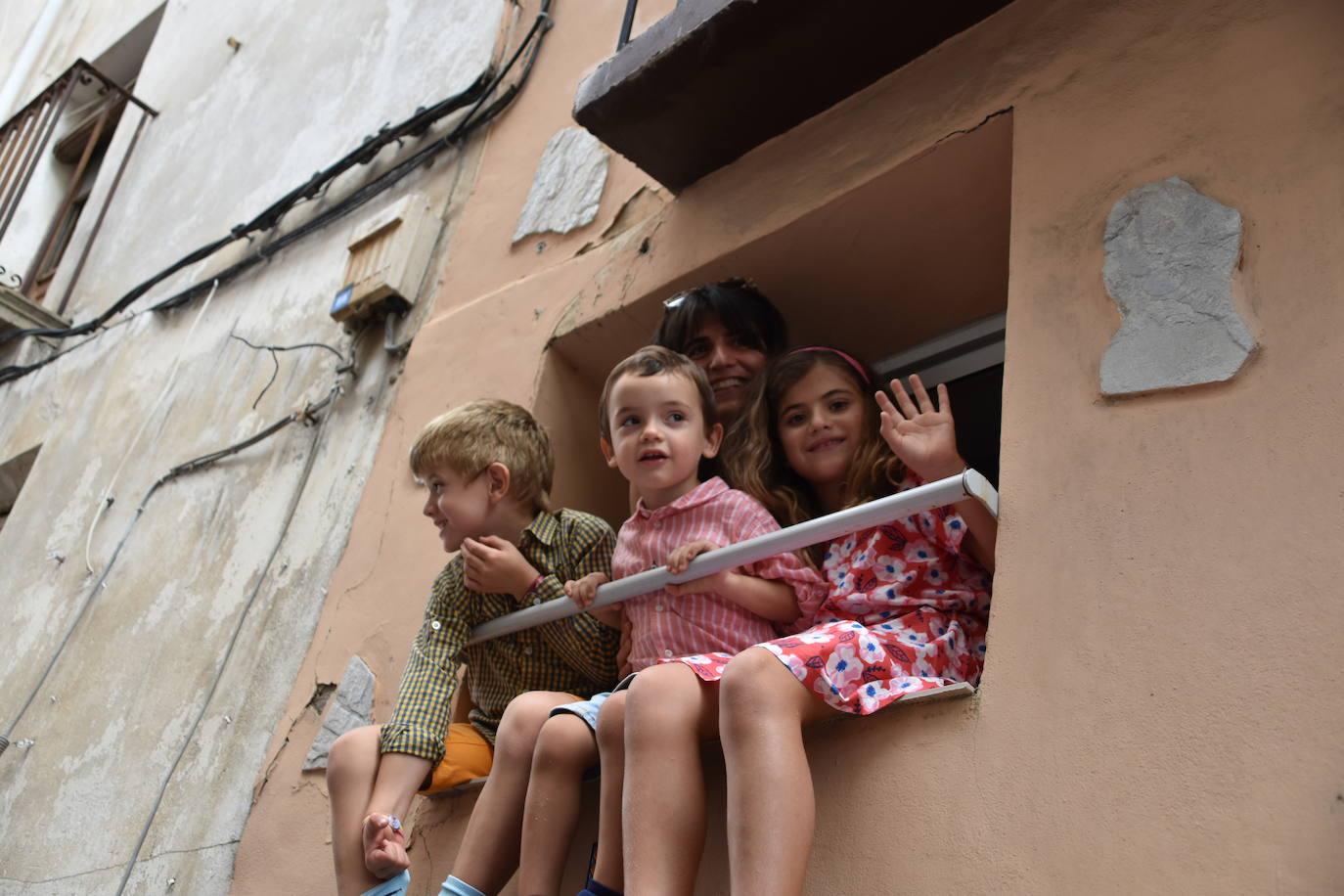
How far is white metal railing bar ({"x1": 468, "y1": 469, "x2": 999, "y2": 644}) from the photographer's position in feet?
6.26

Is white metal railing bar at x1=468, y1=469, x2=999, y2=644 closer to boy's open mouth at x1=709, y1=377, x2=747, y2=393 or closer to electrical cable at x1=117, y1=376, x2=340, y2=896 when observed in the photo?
boy's open mouth at x1=709, y1=377, x2=747, y2=393

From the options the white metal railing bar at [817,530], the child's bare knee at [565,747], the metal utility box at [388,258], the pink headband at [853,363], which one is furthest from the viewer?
the metal utility box at [388,258]

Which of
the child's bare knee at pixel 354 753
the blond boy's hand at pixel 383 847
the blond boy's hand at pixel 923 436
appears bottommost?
the blond boy's hand at pixel 383 847

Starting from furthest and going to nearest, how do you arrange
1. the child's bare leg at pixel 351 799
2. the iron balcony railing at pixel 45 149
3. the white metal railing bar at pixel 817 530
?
the iron balcony railing at pixel 45 149, the child's bare leg at pixel 351 799, the white metal railing bar at pixel 817 530

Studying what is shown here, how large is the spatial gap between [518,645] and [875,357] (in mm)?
1224

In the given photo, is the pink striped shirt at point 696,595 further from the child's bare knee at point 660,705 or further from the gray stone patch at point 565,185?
the gray stone patch at point 565,185

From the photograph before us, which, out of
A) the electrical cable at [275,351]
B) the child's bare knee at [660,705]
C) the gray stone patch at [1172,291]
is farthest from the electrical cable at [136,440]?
the gray stone patch at [1172,291]

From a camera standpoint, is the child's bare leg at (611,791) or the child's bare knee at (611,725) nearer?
the child's bare leg at (611,791)

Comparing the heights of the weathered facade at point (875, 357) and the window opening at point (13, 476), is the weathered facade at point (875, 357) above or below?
below

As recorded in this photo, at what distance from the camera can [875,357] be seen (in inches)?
126

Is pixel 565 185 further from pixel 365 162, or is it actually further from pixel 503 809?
pixel 503 809

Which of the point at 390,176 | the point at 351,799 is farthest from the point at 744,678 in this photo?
the point at 390,176

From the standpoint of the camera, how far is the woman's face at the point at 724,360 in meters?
2.84

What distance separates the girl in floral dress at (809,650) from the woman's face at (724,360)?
26 centimetres
